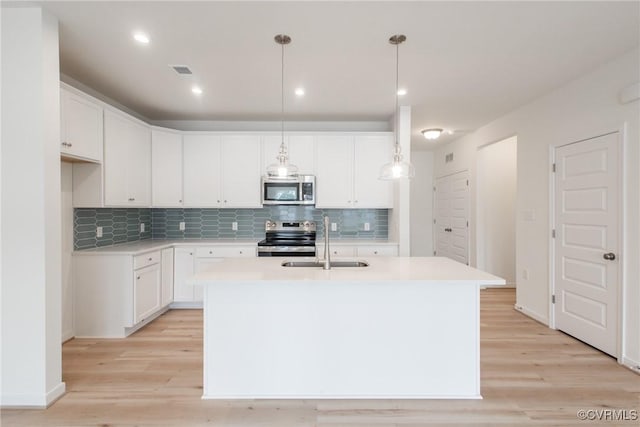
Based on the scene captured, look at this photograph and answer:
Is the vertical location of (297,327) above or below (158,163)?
below

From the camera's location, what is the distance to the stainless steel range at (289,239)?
438 centimetres

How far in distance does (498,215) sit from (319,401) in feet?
15.7

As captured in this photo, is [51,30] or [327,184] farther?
[327,184]

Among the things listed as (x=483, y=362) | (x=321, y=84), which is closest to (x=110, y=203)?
(x=321, y=84)

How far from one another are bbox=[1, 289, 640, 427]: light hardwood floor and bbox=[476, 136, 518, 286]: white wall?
2.40m

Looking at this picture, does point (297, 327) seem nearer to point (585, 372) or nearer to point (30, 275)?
point (30, 275)

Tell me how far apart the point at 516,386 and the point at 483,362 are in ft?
1.34

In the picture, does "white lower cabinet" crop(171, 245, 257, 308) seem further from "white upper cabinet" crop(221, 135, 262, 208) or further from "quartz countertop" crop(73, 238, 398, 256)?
"white upper cabinet" crop(221, 135, 262, 208)

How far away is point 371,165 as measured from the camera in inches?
186

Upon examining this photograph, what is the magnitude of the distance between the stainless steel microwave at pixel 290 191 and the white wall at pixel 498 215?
289cm

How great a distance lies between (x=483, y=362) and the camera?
9.65 feet

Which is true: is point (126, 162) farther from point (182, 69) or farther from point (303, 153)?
point (303, 153)

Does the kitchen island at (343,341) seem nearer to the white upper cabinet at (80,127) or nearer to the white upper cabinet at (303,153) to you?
the white upper cabinet at (80,127)

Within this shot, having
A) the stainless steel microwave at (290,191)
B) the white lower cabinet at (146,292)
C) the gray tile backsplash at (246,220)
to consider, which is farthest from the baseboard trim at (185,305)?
the stainless steel microwave at (290,191)
